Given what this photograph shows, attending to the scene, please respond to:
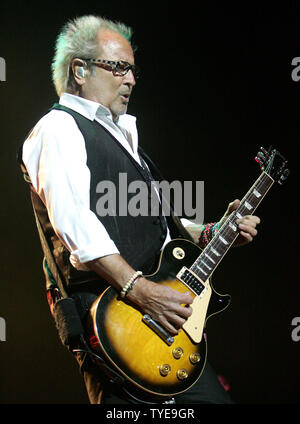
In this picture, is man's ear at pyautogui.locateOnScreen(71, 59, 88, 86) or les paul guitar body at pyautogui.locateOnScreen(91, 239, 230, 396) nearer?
les paul guitar body at pyautogui.locateOnScreen(91, 239, 230, 396)

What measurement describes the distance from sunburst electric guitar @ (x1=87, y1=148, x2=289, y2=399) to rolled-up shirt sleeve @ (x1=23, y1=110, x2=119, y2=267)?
0.18 m

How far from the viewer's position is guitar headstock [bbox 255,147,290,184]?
7.07 feet

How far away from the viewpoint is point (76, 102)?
1875mm

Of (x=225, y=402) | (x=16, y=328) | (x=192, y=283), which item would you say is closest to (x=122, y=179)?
(x=192, y=283)

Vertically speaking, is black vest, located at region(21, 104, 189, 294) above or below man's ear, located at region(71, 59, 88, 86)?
below

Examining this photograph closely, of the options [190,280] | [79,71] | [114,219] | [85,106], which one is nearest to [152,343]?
[190,280]

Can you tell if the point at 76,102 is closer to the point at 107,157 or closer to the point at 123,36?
the point at 107,157

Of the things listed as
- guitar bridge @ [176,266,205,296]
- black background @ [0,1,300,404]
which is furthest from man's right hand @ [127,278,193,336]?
black background @ [0,1,300,404]

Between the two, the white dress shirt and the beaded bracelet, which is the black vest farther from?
the beaded bracelet

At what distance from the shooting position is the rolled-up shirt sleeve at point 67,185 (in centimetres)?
152

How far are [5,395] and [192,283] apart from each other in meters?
1.81

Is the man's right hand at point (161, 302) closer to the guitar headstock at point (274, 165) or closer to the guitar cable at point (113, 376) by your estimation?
the guitar cable at point (113, 376)

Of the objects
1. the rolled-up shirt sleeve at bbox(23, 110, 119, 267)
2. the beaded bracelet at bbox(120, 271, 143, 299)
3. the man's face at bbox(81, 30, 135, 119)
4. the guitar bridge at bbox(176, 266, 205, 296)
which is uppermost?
the man's face at bbox(81, 30, 135, 119)

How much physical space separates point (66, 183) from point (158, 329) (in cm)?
60
